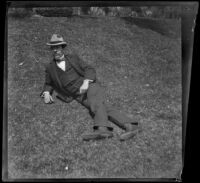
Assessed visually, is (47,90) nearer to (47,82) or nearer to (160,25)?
(47,82)

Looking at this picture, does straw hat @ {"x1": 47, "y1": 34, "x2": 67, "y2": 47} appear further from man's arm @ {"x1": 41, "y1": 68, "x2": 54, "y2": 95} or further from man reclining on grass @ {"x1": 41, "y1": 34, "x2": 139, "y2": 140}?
man's arm @ {"x1": 41, "y1": 68, "x2": 54, "y2": 95}

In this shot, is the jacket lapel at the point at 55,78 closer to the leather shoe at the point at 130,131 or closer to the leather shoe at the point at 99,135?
the leather shoe at the point at 99,135

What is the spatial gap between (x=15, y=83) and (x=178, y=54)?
1.61 meters

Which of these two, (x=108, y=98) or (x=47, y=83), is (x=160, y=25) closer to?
(x=108, y=98)

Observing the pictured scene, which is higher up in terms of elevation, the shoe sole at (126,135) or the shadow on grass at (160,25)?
the shadow on grass at (160,25)

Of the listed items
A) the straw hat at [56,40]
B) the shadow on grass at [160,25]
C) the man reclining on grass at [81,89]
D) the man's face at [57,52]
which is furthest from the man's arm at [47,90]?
the shadow on grass at [160,25]

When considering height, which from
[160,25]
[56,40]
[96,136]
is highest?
[160,25]

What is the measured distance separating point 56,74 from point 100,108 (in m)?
0.54

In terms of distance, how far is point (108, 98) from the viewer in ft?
14.1

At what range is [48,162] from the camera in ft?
→ 14.0

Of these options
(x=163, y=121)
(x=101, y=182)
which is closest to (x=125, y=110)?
(x=163, y=121)

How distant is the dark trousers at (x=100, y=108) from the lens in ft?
13.9

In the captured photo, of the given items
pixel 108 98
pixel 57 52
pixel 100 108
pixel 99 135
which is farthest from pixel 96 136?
pixel 57 52

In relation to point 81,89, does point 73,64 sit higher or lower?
higher
